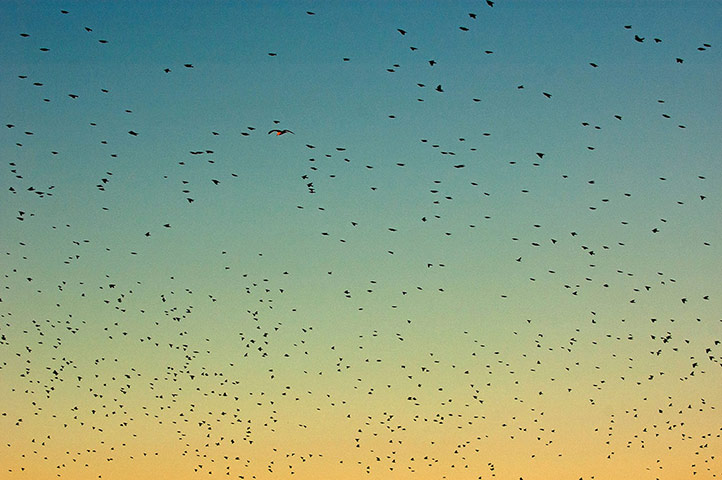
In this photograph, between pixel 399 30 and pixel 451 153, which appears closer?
pixel 399 30

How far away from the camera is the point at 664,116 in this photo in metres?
30.9

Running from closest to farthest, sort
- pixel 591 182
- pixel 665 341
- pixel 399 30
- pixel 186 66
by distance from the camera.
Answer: pixel 399 30 < pixel 186 66 < pixel 591 182 < pixel 665 341

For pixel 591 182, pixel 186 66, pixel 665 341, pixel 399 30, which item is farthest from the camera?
pixel 665 341

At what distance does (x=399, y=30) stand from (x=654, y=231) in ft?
41.6

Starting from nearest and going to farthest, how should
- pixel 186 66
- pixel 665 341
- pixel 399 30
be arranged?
pixel 399 30 → pixel 186 66 → pixel 665 341

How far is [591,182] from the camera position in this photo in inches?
1395

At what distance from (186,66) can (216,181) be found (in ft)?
15.8

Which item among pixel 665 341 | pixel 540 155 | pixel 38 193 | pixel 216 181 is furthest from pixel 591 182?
pixel 38 193

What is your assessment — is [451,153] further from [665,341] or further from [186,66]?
[665,341]

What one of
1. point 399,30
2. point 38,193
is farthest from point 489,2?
point 38,193

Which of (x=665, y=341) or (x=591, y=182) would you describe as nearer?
(x=591, y=182)

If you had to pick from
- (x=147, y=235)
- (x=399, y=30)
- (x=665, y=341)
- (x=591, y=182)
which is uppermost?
(x=399, y=30)

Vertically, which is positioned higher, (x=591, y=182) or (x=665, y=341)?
(x=591, y=182)

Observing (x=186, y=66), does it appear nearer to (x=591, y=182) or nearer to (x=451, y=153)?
(x=451, y=153)
